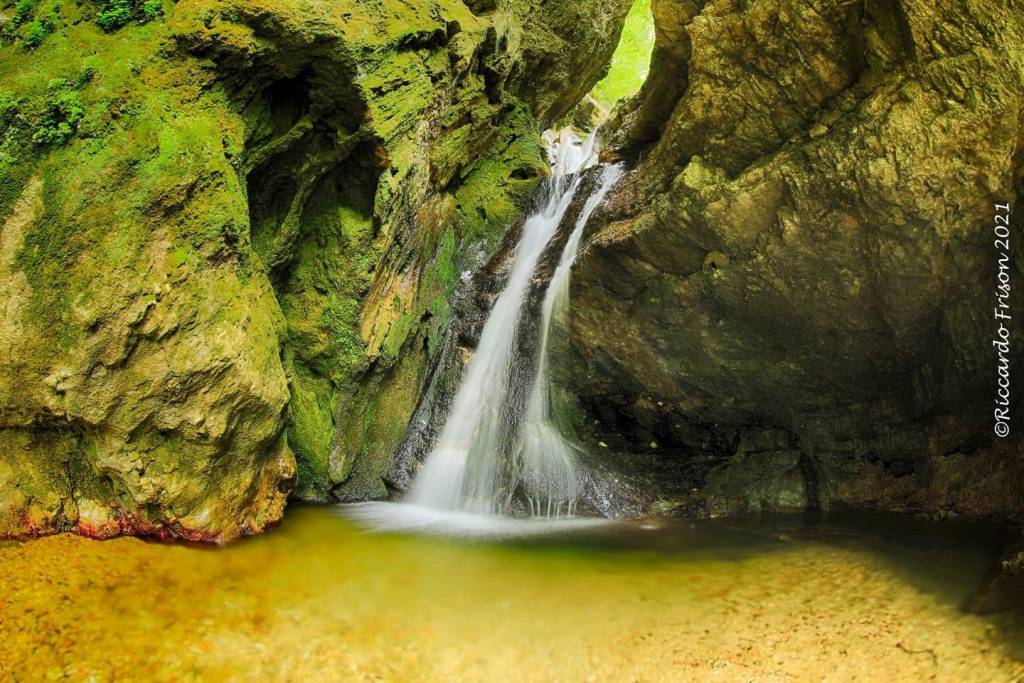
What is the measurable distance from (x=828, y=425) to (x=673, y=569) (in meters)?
3.63

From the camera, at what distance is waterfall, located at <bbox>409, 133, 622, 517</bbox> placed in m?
8.39

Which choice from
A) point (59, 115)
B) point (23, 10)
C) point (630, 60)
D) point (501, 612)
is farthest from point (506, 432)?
point (630, 60)

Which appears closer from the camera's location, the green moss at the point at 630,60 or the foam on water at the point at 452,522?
the foam on water at the point at 452,522

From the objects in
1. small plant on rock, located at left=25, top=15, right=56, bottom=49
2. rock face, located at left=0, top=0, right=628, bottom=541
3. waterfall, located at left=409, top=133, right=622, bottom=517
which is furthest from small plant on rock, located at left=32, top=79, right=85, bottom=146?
waterfall, located at left=409, top=133, right=622, bottom=517

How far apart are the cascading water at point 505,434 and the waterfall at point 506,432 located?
1 cm

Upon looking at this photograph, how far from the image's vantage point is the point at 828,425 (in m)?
8.38

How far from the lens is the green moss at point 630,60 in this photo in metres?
26.8

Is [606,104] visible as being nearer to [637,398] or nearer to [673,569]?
[637,398]

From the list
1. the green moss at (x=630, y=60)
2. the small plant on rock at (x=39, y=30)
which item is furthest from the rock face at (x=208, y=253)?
the green moss at (x=630, y=60)

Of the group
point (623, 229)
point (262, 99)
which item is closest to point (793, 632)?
point (623, 229)

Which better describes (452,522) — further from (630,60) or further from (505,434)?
(630,60)

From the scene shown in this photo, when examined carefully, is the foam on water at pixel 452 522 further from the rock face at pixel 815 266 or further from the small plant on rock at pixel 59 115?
the small plant on rock at pixel 59 115

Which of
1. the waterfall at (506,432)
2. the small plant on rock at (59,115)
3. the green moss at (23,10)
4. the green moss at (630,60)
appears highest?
the green moss at (630,60)

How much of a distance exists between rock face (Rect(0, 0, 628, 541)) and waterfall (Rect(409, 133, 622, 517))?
35.4 inches
